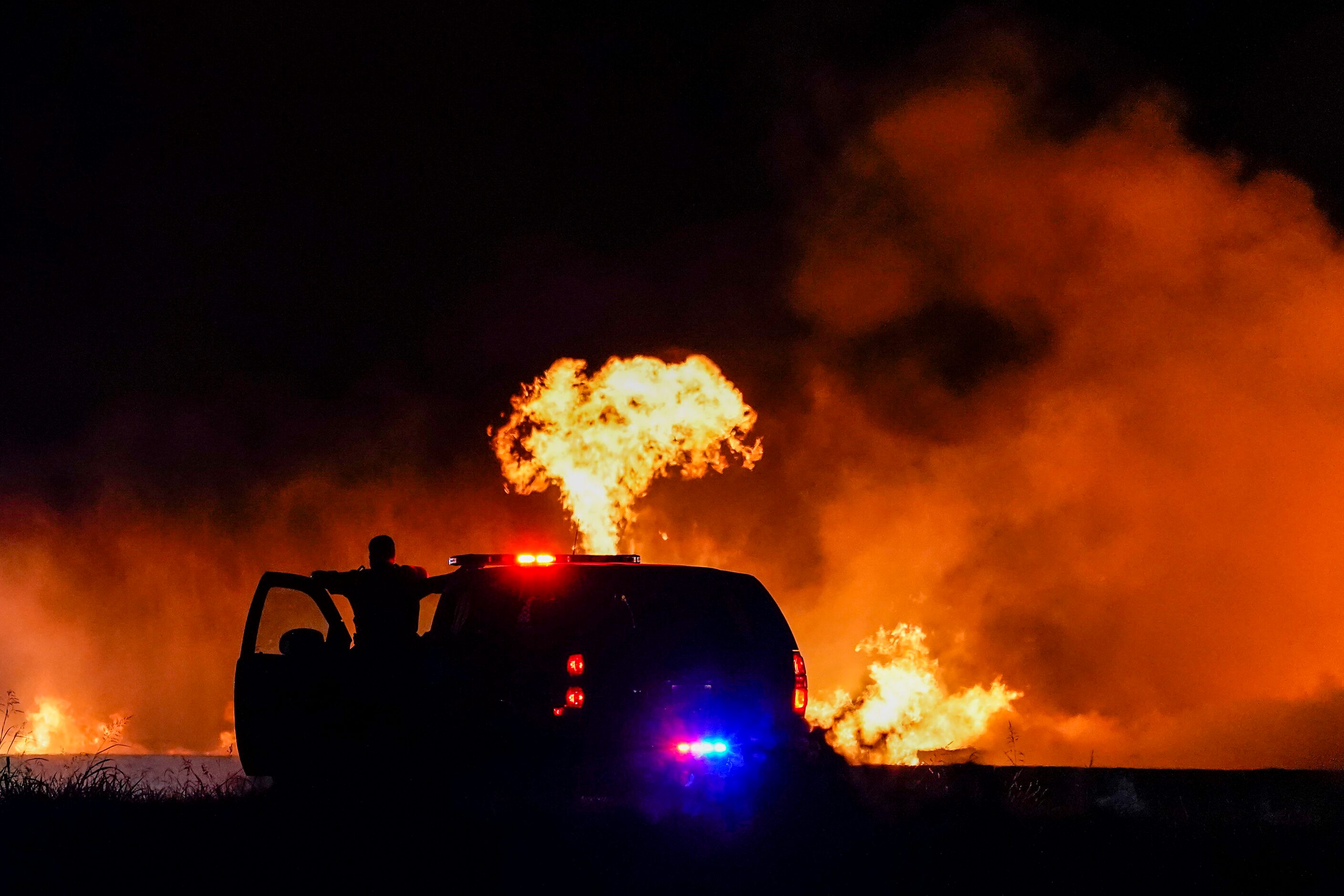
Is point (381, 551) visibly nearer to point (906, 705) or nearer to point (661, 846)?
point (661, 846)

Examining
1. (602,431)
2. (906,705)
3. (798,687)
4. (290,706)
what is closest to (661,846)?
(798,687)

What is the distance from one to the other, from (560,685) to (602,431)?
1518cm

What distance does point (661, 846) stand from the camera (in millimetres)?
7906

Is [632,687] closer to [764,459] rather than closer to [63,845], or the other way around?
[63,845]

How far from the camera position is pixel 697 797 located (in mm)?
8070

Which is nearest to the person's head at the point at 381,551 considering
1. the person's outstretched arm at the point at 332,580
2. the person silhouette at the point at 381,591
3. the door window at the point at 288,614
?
the person silhouette at the point at 381,591

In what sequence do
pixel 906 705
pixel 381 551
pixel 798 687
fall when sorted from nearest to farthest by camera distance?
pixel 798 687
pixel 381 551
pixel 906 705

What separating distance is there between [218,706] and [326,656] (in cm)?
3833

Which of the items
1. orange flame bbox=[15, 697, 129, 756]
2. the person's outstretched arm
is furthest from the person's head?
orange flame bbox=[15, 697, 129, 756]

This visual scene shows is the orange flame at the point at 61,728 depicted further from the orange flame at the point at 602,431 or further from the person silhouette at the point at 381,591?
the person silhouette at the point at 381,591

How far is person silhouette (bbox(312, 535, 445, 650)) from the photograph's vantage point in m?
10.0

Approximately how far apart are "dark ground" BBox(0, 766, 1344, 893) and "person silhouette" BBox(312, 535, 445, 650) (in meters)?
1.35

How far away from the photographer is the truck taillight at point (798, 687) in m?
8.62

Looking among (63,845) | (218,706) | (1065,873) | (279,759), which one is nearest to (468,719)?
(279,759)
